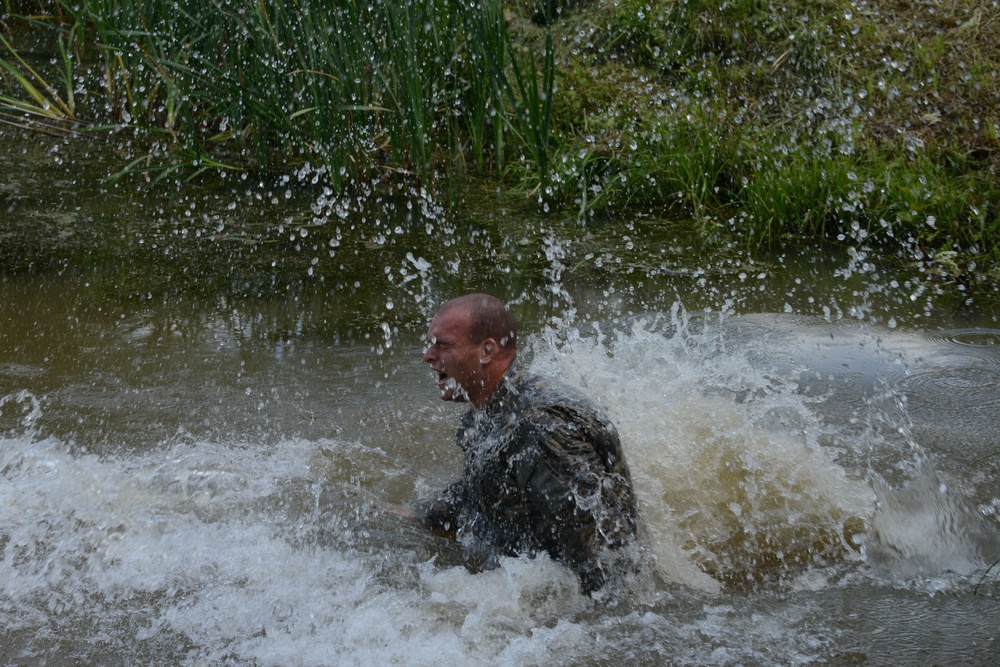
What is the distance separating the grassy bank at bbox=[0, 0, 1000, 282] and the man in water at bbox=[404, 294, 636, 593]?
2.97 metres

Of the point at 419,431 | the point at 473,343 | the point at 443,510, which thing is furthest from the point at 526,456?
the point at 419,431

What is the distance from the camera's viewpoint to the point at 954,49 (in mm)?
7426

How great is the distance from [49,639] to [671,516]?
208 centimetres

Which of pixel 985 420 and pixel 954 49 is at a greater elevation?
pixel 954 49

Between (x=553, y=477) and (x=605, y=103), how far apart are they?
5.09 m

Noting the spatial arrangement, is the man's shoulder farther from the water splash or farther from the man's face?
the water splash

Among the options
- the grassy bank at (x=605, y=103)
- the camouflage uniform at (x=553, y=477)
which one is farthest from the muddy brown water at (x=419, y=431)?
the grassy bank at (x=605, y=103)

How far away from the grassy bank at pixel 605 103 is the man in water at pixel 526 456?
2.97m

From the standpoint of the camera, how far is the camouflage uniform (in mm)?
2953

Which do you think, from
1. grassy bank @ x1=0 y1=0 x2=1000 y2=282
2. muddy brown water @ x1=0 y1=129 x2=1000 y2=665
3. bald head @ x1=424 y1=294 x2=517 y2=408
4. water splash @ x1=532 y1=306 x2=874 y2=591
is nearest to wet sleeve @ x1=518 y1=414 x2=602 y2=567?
muddy brown water @ x1=0 y1=129 x2=1000 y2=665

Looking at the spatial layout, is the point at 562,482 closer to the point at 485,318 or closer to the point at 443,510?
the point at 485,318

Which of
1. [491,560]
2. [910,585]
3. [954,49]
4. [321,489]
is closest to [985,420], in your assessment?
[910,585]

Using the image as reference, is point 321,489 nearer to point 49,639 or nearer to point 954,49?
point 49,639

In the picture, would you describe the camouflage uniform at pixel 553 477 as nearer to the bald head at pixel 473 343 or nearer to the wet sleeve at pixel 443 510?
the bald head at pixel 473 343
